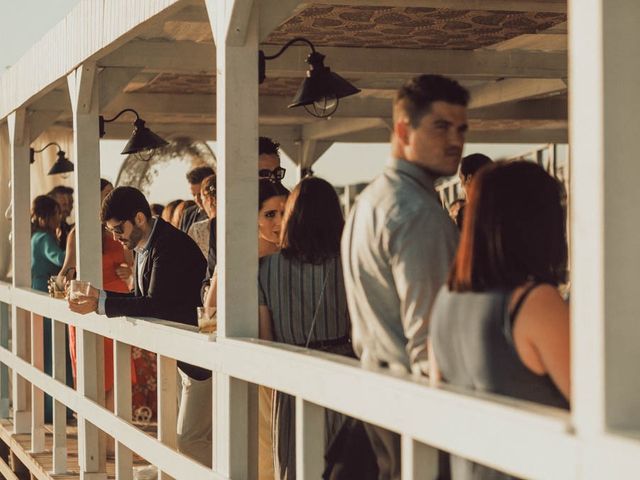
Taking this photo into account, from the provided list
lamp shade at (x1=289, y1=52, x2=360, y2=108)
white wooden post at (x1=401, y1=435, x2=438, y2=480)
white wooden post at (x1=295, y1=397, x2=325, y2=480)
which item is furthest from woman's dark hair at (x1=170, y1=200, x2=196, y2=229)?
white wooden post at (x1=401, y1=435, x2=438, y2=480)

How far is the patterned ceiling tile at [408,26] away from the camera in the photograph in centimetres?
734

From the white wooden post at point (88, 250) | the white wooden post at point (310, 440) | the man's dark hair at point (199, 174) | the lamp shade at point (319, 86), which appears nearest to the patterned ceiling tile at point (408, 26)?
the man's dark hair at point (199, 174)

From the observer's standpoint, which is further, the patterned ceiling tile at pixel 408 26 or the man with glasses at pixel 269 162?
the patterned ceiling tile at pixel 408 26

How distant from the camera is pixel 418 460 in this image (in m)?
3.16

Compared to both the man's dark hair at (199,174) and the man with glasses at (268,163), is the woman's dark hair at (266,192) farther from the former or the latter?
the man's dark hair at (199,174)

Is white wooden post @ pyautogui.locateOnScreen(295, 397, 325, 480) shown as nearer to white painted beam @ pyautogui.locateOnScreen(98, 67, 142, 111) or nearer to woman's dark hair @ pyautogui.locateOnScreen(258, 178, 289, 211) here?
woman's dark hair @ pyautogui.locateOnScreen(258, 178, 289, 211)

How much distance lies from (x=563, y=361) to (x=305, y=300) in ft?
6.33

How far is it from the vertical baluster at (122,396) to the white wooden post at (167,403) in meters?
0.67

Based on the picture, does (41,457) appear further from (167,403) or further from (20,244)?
(167,403)

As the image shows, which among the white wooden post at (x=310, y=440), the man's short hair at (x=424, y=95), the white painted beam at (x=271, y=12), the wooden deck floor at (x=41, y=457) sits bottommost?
the wooden deck floor at (x=41, y=457)

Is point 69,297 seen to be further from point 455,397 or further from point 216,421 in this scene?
point 455,397

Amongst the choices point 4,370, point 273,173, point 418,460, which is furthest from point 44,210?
point 418,460

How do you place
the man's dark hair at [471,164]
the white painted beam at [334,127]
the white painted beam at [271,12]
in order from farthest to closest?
the white painted beam at [334,127], the man's dark hair at [471,164], the white painted beam at [271,12]

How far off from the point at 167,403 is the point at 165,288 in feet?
1.63
